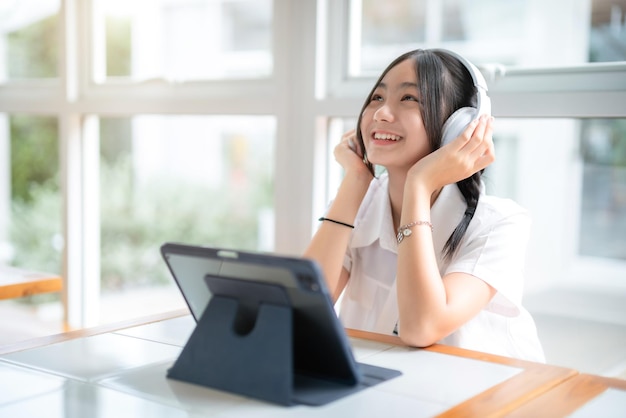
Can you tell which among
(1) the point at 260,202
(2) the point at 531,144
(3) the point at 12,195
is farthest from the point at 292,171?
(3) the point at 12,195

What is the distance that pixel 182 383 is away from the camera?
1.05 metres

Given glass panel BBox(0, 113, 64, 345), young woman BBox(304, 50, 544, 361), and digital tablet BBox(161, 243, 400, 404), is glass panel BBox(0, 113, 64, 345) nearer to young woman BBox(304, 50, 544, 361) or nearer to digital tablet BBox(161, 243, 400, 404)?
young woman BBox(304, 50, 544, 361)

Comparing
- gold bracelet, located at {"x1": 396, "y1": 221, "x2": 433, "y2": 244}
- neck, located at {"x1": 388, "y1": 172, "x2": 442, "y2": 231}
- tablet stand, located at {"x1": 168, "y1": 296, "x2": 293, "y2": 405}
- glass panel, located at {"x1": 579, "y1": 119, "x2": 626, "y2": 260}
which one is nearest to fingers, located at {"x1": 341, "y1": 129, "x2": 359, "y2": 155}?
neck, located at {"x1": 388, "y1": 172, "x2": 442, "y2": 231}

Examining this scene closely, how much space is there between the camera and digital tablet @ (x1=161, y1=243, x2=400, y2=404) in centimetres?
97

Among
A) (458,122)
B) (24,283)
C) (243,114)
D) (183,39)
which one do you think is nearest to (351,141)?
(458,122)

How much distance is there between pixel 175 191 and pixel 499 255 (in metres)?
1.60

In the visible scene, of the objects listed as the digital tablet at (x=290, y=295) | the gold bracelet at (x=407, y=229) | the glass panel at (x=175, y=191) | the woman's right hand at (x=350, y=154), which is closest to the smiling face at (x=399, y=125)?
the woman's right hand at (x=350, y=154)

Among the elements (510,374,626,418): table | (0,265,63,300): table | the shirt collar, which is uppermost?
the shirt collar

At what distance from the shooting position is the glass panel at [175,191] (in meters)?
2.53

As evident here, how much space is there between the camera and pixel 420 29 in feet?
6.91

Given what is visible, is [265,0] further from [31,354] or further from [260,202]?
[31,354]

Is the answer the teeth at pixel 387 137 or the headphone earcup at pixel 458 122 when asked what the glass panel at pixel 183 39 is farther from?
the headphone earcup at pixel 458 122

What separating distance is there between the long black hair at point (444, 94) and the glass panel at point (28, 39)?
5.99 feet

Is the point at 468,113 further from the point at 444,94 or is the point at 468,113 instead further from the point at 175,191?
Answer: the point at 175,191
